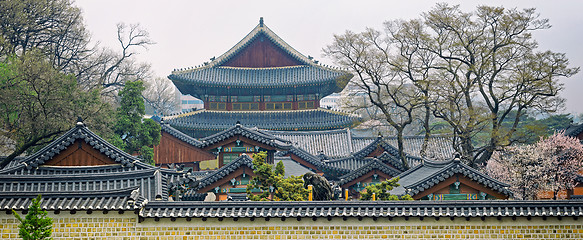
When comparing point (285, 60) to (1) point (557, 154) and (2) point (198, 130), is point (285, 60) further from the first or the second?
(1) point (557, 154)

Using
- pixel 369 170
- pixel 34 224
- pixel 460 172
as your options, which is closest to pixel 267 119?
pixel 369 170

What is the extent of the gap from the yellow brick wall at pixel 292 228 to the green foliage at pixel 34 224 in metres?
1.19

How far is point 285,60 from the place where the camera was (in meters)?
56.8

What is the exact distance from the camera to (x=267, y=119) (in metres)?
53.9

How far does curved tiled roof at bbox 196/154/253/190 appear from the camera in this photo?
2856cm

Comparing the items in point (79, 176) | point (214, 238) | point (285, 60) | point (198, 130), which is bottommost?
point (214, 238)

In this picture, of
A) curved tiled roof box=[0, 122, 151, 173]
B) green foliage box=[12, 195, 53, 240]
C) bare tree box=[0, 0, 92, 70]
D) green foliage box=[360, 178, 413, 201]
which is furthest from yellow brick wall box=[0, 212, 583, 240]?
bare tree box=[0, 0, 92, 70]

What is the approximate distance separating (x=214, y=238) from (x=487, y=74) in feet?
82.4

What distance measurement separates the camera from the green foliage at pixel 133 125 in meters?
42.1

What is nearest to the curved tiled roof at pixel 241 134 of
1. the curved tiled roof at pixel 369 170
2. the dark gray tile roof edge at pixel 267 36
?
the curved tiled roof at pixel 369 170

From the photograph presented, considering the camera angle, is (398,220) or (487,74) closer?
(398,220)

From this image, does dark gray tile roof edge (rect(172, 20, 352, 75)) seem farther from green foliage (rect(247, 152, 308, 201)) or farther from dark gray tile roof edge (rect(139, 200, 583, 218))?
dark gray tile roof edge (rect(139, 200, 583, 218))

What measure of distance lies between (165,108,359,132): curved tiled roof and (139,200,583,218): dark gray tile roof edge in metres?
36.1

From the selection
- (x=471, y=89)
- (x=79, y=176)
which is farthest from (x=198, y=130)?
(x=79, y=176)
